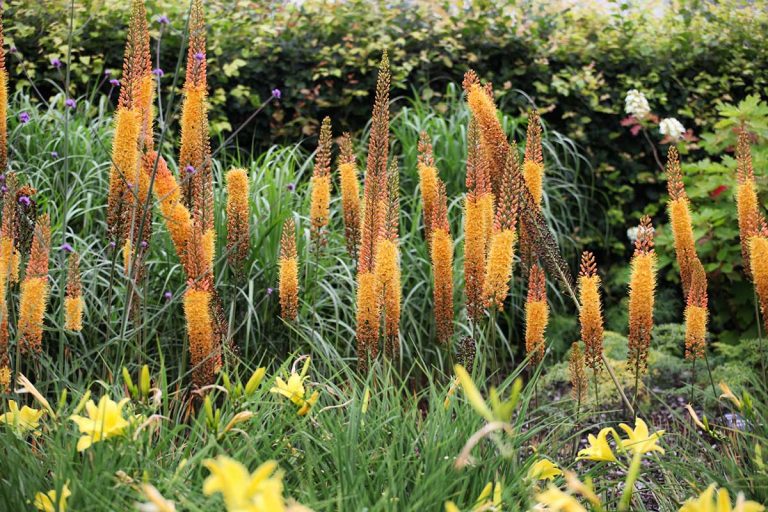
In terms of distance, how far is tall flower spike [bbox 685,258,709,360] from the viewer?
286cm

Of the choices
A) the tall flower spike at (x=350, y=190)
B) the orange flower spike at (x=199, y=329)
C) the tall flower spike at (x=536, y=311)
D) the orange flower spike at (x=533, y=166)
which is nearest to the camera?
the orange flower spike at (x=199, y=329)

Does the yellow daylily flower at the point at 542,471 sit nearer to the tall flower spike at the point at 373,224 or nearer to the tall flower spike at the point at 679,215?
the tall flower spike at the point at 373,224

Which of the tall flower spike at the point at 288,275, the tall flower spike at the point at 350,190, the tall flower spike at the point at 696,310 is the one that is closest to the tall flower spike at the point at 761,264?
the tall flower spike at the point at 696,310

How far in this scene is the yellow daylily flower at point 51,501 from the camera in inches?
71.5

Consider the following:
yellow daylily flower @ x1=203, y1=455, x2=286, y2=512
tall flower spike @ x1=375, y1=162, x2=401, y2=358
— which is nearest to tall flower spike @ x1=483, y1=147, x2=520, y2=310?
tall flower spike @ x1=375, y1=162, x2=401, y2=358

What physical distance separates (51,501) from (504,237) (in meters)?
1.43

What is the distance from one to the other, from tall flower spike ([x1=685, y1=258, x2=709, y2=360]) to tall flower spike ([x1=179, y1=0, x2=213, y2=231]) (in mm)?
1550

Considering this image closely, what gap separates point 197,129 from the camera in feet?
9.01

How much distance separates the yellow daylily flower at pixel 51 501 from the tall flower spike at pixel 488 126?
64.3 inches

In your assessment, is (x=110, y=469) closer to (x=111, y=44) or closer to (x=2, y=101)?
(x=2, y=101)

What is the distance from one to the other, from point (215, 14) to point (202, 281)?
5.28m

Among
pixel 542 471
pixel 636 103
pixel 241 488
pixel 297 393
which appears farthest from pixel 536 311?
pixel 636 103

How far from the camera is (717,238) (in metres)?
5.72

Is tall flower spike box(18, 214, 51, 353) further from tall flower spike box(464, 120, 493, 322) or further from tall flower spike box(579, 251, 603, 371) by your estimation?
tall flower spike box(579, 251, 603, 371)
